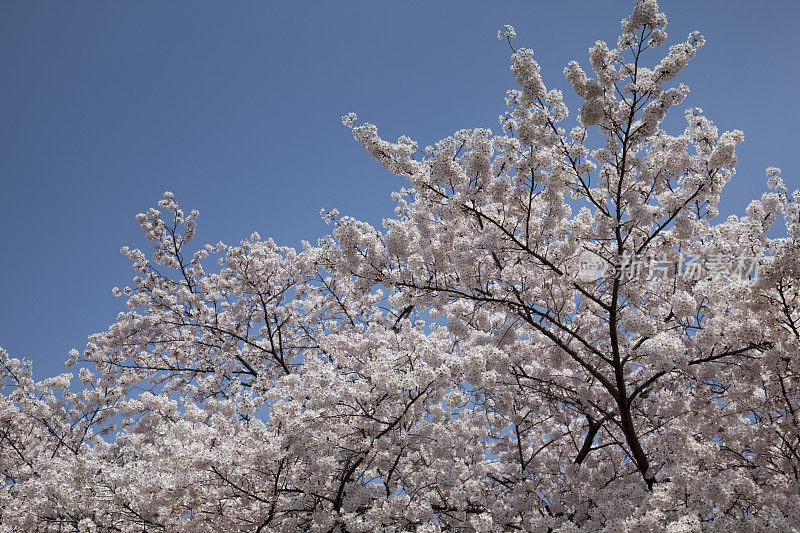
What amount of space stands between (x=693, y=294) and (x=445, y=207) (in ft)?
13.2

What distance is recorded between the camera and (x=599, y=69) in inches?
252

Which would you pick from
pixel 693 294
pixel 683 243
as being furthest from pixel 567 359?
pixel 683 243

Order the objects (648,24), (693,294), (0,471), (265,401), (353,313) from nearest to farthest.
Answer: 1. (648,24)
2. (693,294)
3. (265,401)
4. (0,471)
5. (353,313)

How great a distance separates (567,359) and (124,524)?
706 centimetres

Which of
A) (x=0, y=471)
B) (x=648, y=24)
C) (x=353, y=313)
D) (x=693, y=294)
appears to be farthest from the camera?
(x=353, y=313)

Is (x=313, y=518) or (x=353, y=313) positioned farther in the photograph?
(x=353, y=313)

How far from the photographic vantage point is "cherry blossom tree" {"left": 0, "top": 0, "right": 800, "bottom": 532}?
20.3 ft

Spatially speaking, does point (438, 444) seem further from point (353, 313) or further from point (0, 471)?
point (0, 471)

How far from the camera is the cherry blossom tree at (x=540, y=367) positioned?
6176 millimetres

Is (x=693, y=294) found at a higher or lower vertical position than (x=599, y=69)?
lower

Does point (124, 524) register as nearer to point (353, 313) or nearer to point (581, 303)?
point (353, 313)

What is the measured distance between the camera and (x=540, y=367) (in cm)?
861

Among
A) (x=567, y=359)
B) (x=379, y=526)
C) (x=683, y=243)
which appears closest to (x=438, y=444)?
(x=379, y=526)

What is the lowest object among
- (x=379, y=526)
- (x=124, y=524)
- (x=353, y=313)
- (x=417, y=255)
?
(x=379, y=526)
